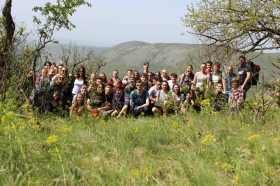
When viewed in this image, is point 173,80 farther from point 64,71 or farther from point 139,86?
point 64,71

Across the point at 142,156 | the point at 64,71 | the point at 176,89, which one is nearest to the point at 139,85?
the point at 176,89

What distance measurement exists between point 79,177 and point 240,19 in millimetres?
9600

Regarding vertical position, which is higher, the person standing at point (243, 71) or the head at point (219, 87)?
the person standing at point (243, 71)

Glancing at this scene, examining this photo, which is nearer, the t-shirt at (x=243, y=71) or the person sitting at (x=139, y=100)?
the person sitting at (x=139, y=100)

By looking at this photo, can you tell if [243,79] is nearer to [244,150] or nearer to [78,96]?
[78,96]

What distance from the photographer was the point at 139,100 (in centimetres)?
841

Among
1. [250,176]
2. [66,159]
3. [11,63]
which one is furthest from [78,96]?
[250,176]

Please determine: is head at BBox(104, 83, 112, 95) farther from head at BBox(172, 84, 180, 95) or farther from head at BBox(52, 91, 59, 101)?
head at BBox(172, 84, 180, 95)

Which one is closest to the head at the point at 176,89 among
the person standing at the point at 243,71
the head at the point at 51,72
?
the person standing at the point at 243,71

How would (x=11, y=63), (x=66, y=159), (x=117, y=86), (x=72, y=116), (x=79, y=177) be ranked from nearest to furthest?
(x=79, y=177) → (x=66, y=159) → (x=72, y=116) → (x=11, y=63) → (x=117, y=86)

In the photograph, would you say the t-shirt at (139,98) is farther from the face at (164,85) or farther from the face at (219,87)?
the face at (219,87)

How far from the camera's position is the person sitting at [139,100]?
833 centimetres

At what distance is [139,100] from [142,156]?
4664 millimetres

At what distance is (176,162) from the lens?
3541mm
